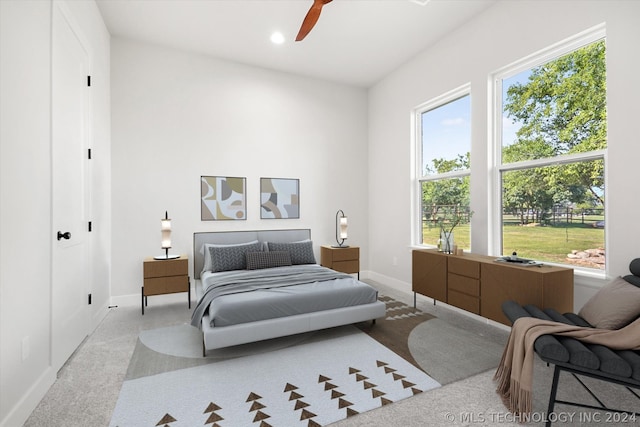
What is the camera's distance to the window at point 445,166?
389 centimetres

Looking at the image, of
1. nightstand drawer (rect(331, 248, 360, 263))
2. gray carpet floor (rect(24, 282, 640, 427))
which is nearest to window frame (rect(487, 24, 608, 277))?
gray carpet floor (rect(24, 282, 640, 427))

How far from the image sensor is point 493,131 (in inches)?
138

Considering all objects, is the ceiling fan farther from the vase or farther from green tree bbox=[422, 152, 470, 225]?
the vase

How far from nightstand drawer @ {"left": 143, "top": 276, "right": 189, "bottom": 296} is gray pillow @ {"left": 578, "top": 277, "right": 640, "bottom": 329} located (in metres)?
3.95

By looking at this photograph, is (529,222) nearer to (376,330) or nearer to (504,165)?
(504,165)

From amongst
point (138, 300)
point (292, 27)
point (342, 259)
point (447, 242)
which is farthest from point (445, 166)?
point (138, 300)

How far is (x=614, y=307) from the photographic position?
2.02 m

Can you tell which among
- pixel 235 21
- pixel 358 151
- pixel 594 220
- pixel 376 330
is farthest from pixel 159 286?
pixel 594 220

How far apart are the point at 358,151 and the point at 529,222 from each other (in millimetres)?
3047

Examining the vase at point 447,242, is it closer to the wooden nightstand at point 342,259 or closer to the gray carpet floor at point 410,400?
the gray carpet floor at point 410,400

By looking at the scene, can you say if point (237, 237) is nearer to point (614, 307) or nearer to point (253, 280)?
point (253, 280)

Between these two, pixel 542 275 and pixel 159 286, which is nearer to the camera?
pixel 542 275

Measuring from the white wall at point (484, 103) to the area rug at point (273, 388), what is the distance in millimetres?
1939

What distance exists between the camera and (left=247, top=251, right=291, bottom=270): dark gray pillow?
392cm
